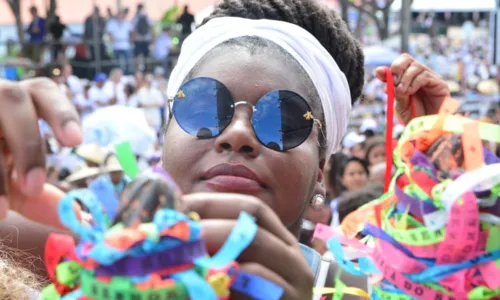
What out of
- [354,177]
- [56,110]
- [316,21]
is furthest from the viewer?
[354,177]

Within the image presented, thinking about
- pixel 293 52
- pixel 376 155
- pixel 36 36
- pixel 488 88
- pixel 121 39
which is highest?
pixel 293 52

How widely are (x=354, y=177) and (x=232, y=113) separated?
5370mm


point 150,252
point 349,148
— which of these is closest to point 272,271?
point 150,252

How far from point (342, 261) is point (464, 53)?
2946 centimetres

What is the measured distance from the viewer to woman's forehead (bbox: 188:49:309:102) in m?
2.03

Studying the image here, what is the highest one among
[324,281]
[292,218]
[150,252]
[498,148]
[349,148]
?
[150,252]

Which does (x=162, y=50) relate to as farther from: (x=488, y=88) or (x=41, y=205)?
(x=41, y=205)

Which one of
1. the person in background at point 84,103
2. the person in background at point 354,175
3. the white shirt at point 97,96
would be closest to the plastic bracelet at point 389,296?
the person in background at point 354,175

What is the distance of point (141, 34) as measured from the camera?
21.1 m

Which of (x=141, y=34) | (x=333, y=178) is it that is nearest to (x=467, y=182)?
(x=333, y=178)

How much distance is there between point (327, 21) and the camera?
250cm

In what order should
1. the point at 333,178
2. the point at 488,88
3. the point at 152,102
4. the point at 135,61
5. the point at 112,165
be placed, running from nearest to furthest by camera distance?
the point at 112,165, the point at 333,178, the point at 152,102, the point at 135,61, the point at 488,88

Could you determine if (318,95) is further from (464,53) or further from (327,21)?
(464,53)

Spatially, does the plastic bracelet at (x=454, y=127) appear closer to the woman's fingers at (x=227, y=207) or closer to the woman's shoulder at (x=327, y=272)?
the woman's fingers at (x=227, y=207)
